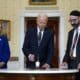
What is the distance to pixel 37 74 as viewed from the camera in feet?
14.4

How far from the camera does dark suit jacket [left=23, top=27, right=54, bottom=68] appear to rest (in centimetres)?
490

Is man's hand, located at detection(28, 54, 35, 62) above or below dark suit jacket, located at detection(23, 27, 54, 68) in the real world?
below

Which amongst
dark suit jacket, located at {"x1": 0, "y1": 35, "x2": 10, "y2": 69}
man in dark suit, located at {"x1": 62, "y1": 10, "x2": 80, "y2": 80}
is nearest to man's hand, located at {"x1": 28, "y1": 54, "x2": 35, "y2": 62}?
man in dark suit, located at {"x1": 62, "y1": 10, "x2": 80, "y2": 80}

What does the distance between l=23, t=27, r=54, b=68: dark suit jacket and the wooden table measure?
48 centimetres

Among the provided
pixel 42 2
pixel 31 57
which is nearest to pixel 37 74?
pixel 31 57

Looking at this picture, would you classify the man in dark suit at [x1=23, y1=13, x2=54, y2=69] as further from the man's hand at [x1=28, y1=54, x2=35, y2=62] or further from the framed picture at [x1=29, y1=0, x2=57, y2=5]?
the framed picture at [x1=29, y1=0, x2=57, y2=5]

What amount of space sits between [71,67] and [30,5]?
4490 mm

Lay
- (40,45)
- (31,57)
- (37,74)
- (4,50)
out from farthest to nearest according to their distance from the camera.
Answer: (4,50) → (40,45) → (31,57) → (37,74)

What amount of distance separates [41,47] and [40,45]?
1.2 inches

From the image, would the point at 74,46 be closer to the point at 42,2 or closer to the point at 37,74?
the point at 37,74

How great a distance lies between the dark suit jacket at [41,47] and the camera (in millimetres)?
4902

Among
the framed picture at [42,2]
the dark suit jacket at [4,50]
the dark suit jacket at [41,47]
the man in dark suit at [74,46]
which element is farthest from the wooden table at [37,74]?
the framed picture at [42,2]

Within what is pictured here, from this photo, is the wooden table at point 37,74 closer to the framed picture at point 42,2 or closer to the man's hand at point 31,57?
the man's hand at point 31,57

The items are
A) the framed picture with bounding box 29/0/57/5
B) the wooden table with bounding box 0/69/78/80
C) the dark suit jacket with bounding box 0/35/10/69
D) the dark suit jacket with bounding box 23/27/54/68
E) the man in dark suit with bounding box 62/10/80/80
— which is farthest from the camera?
the framed picture with bounding box 29/0/57/5
